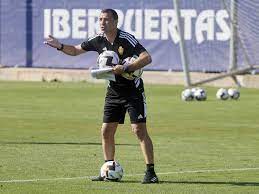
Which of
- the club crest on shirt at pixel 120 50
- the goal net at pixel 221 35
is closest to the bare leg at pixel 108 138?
the club crest on shirt at pixel 120 50

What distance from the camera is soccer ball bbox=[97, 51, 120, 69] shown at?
13.7 metres

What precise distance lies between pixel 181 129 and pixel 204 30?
49.0 ft

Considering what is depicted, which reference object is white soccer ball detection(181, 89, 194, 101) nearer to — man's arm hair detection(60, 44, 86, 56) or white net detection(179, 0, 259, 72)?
white net detection(179, 0, 259, 72)

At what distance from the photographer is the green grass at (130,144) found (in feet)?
43.9

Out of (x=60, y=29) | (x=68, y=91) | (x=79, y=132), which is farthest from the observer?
(x=60, y=29)

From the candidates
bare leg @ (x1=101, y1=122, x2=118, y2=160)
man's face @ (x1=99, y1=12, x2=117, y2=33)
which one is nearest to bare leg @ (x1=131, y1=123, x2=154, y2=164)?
bare leg @ (x1=101, y1=122, x2=118, y2=160)

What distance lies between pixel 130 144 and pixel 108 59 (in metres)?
5.02

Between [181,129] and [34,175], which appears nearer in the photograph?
[34,175]

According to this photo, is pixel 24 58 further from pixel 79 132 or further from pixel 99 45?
pixel 99 45

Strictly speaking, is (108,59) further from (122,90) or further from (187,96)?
(187,96)

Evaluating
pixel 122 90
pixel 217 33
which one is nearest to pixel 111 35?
pixel 122 90

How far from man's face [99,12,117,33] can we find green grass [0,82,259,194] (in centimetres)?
181

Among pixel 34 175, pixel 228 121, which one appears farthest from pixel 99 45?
pixel 228 121

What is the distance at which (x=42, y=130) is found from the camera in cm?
2098
